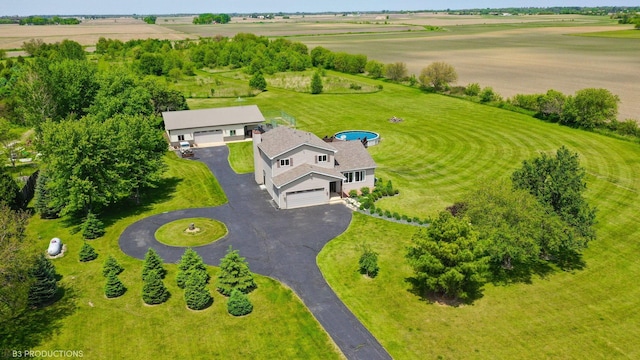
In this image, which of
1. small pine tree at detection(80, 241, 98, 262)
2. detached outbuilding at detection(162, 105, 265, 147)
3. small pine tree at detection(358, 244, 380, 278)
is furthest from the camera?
detached outbuilding at detection(162, 105, 265, 147)

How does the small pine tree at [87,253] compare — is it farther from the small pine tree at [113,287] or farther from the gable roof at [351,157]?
the gable roof at [351,157]

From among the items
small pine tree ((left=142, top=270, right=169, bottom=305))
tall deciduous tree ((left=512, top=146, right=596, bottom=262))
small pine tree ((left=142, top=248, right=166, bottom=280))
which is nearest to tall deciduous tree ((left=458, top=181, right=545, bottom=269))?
tall deciduous tree ((left=512, top=146, right=596, bottom=262))

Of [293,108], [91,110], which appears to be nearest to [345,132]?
[293,108]

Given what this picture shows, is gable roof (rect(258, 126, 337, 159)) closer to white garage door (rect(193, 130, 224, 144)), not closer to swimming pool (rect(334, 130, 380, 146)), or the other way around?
swimming pool (rect(334, 130, 380, 146))

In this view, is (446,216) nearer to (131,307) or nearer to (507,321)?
(507,321)

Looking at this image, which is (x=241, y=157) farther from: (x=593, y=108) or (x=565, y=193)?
(x=593, y=108)

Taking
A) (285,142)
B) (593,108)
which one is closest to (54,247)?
(285,142)
